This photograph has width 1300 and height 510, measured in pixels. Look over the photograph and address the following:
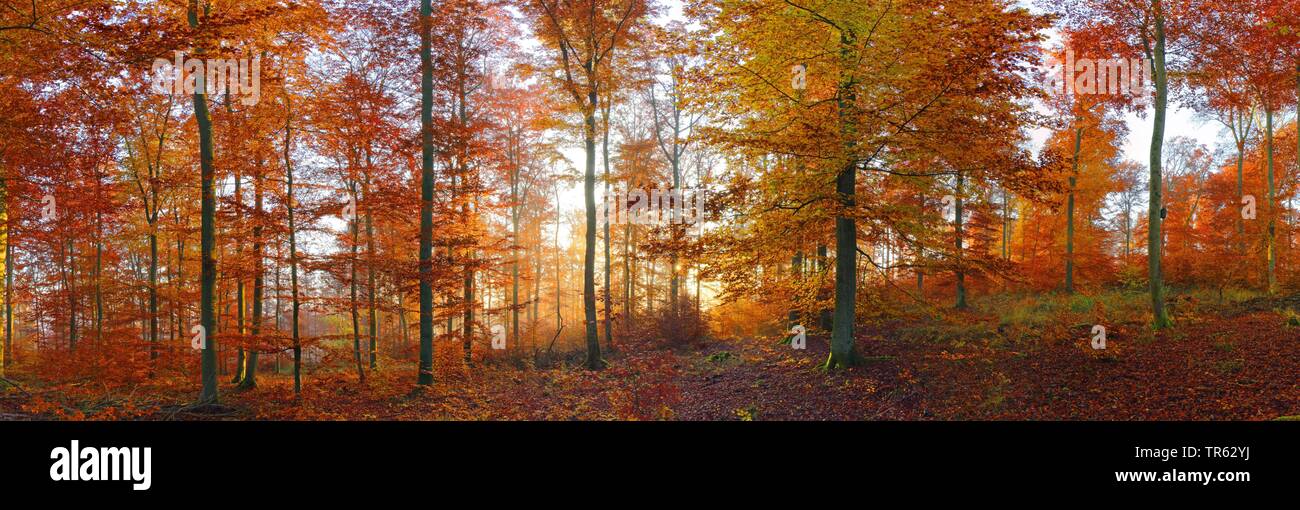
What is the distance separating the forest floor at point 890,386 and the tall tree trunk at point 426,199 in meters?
1.15

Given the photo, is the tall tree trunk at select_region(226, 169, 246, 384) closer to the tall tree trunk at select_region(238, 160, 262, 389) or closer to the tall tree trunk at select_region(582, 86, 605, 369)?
the tall tree trunk at select_region(238, 160, 262, 389)

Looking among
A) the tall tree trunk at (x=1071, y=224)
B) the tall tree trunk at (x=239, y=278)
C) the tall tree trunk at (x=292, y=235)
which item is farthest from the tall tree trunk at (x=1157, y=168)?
the tall tree trunk at (x=239, y=278)

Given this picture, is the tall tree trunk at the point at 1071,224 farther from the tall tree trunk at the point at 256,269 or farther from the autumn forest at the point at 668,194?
the tall tree trunk at the point at 256,269

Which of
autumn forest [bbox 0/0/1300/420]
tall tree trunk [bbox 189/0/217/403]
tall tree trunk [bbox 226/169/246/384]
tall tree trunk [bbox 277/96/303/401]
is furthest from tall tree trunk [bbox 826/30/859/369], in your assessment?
tall tree trunk [bbox 189/0/217/403]

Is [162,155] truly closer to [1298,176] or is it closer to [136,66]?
[136,66]

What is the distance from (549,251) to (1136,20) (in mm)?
24439

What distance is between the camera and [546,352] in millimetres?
18469

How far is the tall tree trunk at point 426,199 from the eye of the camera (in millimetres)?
12945

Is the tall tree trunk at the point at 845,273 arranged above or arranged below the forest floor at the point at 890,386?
above

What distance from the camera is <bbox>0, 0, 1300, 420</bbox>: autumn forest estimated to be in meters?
9.48

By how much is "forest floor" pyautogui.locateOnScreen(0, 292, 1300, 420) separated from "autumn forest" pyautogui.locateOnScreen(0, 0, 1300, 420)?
0.30ft

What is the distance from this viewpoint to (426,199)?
12984mm
